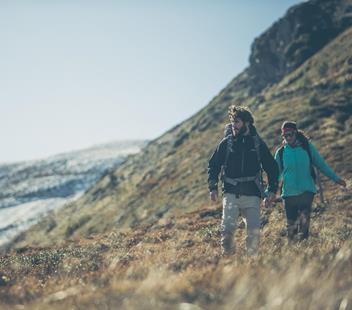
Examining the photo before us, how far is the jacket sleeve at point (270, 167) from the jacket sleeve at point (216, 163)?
0.65 meters

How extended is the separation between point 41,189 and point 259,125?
69.8 meters

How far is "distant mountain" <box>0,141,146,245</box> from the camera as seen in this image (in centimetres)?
6536

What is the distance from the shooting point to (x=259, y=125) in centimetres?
3422

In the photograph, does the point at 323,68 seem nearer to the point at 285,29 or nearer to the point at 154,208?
the point at 285,29

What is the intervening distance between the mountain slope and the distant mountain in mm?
12025

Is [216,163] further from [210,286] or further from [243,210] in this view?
[210,286]

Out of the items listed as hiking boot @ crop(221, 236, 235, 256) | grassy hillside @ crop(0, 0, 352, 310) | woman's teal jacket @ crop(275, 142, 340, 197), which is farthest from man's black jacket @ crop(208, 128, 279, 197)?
grassy hillside @ crop(0, 0, 352, 310)

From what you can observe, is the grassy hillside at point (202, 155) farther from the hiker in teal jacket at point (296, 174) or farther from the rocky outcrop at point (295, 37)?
the hiker in teal jacket at point (296, 174)

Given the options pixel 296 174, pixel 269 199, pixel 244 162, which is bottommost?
pixel 269 199

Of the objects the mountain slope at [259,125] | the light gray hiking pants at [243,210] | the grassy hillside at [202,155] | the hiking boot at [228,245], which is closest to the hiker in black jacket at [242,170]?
the light gray hiking pants at [243,210]

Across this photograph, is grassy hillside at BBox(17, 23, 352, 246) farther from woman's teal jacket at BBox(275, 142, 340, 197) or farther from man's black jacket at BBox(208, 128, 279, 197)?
man's black jacket at BBox(208, 128, 279, 197)

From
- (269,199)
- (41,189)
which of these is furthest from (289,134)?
(41,189)

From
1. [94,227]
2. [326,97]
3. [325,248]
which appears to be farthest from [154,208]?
[325,248]

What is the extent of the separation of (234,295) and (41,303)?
61.6 inches
